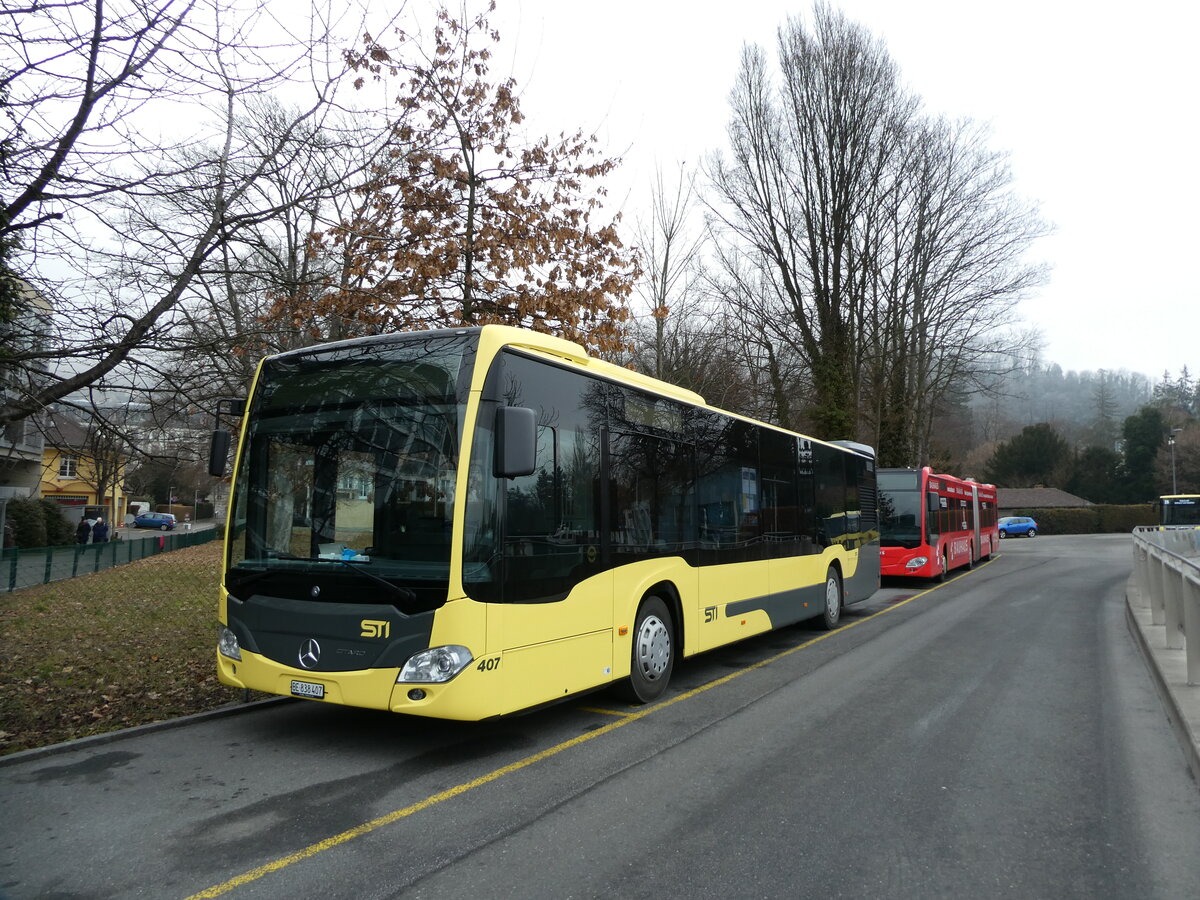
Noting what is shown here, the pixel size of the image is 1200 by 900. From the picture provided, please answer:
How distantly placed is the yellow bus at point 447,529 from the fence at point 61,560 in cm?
1572

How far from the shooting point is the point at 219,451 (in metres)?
6.26

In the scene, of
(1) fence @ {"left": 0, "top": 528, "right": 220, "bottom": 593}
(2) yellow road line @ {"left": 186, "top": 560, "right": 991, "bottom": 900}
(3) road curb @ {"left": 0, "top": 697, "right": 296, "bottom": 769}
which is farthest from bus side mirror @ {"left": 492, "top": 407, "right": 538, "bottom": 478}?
(1) fence @ {"left": 0, "top": 528, "right": 220, "bottom": 593}

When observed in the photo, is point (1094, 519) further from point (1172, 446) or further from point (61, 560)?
point (61, 560)

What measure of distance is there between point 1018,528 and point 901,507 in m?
44.4

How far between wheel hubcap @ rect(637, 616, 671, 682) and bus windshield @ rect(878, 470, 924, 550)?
1362 cm

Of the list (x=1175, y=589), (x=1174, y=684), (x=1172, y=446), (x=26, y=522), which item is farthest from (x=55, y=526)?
(x=1172, y=446)

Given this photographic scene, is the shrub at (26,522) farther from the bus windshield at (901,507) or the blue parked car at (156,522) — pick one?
the blue parked car at (156,522)

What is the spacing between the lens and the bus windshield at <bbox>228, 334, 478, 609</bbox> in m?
5.45

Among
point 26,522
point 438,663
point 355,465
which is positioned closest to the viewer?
point 438,663

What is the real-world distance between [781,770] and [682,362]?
2068 cm

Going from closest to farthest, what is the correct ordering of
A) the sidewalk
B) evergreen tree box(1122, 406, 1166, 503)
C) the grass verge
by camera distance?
1. the sidewalk
2. the grass verge
3. evergreen tree box(1122, 406, 1166, 503)

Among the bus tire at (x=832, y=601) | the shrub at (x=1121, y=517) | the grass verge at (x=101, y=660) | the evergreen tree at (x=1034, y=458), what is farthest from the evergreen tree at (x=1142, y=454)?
the grass verge at (x=101, y=660)

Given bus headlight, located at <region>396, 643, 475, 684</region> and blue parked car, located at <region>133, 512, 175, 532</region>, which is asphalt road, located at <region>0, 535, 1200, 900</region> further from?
blue parked car, located at <region>133, 512, 175, 532</region>

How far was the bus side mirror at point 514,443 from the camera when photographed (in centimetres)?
526
